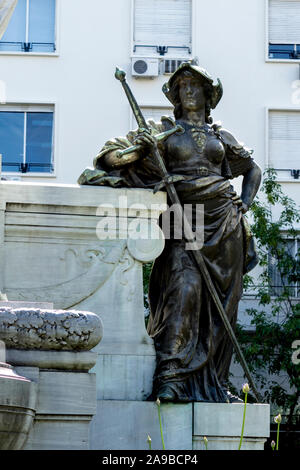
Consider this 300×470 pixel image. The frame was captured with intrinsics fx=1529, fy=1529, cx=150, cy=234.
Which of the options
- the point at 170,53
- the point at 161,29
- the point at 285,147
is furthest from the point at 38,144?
the point at 285,147

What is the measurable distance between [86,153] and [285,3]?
6138 millimetres

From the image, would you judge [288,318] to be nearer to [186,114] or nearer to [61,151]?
[61,151]

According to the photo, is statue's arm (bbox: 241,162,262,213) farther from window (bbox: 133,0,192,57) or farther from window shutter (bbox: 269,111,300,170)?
window (bbox: 133,0,192,57)

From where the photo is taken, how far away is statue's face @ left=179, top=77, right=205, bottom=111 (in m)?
13.7

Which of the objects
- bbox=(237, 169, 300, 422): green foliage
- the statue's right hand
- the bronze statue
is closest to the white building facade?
bbox=(237, 169, 300, 422): green foliage

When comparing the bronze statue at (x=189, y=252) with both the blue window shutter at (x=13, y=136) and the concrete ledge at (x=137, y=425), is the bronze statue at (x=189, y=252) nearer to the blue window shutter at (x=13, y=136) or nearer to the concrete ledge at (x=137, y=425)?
the concrete ledge at (x=137, y=425)

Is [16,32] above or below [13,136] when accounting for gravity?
above

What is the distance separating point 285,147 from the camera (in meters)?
35.6

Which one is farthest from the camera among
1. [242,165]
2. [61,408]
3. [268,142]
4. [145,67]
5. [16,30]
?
[16,30]

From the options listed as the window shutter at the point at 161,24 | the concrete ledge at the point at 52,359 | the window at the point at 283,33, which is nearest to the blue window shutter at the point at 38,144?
the window shutter at the point at 161,24

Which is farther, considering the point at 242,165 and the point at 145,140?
the point at 242,165

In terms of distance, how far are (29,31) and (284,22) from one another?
6.15m

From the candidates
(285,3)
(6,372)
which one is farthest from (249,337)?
(6,372)

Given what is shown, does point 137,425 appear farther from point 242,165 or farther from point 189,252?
point 242,165
